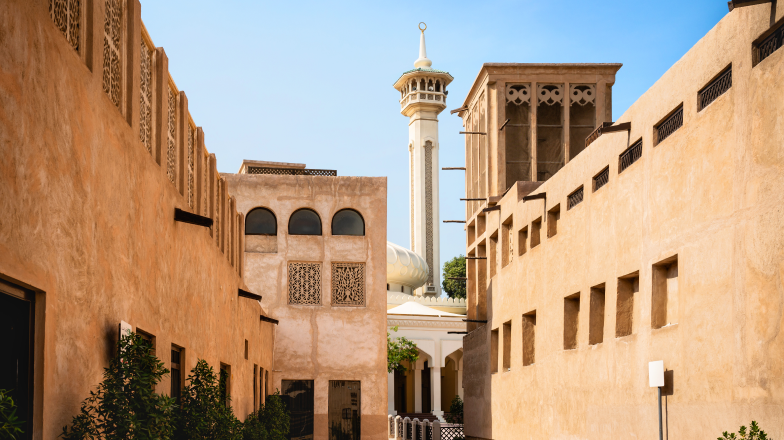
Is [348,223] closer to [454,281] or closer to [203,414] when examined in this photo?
[203,414]

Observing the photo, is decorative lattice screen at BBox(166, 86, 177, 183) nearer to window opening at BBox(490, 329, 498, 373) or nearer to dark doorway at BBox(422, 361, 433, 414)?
window opening at BBox(490, 329, 498, 373)

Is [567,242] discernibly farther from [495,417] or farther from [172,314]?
[172,314]

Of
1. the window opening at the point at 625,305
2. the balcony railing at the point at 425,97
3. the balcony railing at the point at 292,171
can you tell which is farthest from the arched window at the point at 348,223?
the balcony railing at the point at 425,97

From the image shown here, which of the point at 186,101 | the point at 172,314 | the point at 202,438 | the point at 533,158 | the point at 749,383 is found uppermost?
the point at 533,158

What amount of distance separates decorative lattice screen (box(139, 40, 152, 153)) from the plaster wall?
24 centimetres

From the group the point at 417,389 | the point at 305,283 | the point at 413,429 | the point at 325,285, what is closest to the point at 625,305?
the point at 325,285

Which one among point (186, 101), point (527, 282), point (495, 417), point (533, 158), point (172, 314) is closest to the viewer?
point (172, 314)

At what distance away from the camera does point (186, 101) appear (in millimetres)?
10031

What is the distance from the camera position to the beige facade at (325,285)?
22766 mm

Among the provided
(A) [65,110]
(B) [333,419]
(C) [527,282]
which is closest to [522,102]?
(C) [527,282]

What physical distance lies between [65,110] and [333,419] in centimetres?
1836

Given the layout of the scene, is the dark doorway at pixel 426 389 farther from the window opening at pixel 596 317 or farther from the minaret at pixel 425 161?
the window opening at pixel 596 317

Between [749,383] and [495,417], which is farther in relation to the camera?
[495,417]

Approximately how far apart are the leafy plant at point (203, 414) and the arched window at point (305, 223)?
13866 mm
